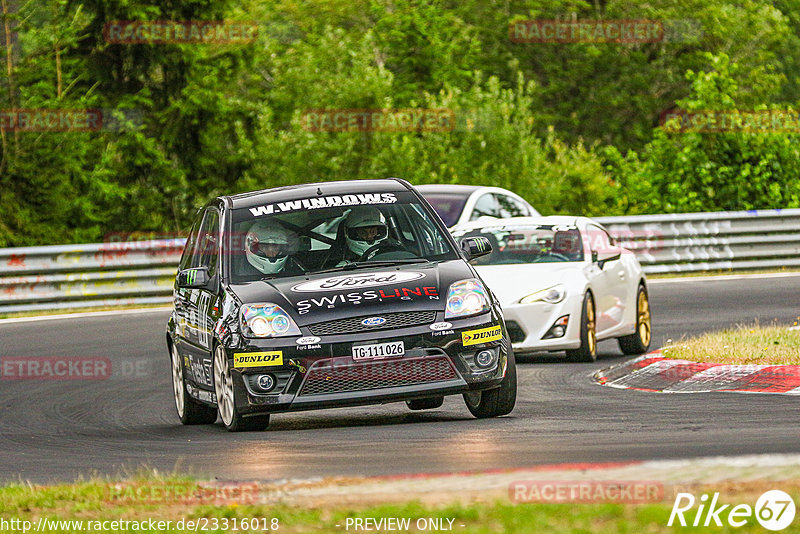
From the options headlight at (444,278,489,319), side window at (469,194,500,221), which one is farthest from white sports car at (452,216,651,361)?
headlight at (444,278,489,319)

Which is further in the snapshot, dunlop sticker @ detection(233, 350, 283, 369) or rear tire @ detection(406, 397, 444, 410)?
rear tire @ detection(406, 397, 444, 410)

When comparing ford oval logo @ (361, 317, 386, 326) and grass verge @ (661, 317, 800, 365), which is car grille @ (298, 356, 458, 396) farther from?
grass verge @ (661, 317, 800, 365)

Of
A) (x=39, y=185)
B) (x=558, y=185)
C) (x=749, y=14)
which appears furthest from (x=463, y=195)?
(x=749, y=14)

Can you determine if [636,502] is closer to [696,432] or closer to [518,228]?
[696,432]

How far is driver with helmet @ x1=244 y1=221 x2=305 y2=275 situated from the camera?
10555mm

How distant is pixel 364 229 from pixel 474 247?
2.65ft

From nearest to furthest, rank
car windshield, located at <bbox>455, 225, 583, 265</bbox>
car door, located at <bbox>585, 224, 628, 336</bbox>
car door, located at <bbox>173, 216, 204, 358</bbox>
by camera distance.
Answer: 1. car door, located at <bbox>173, 216, 204, 358</bbox>
2. car door, located at <bbox>585, 224, 628, 336</bbox>
3. car windshield, located at <bbox>455, 225, 583, 265</bbox>

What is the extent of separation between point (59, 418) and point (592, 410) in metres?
4.32

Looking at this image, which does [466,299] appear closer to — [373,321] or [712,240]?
[373,321]

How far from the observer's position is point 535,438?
8898 mm

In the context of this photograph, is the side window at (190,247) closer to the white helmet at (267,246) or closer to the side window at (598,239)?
the white helmet at (267,246)

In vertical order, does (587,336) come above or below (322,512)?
below

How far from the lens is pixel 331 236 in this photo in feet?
35.3

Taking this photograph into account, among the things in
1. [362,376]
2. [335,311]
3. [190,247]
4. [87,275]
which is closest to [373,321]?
[335,311]
